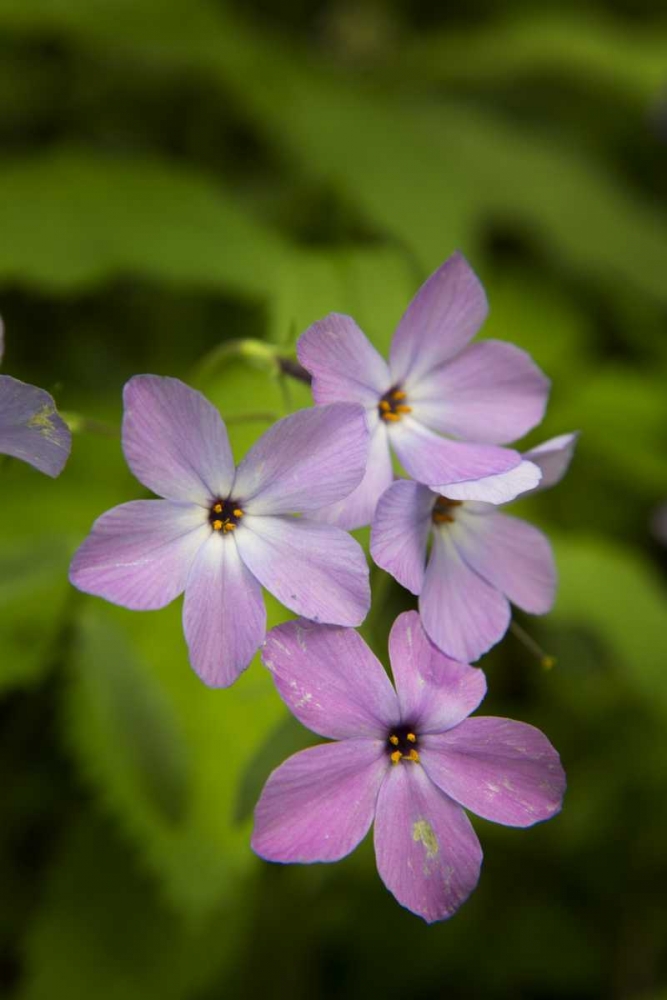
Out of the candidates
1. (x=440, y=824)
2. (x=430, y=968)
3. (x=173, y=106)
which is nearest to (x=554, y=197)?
(x=173, y=106)

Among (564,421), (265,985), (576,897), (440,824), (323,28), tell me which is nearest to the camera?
(440,824)

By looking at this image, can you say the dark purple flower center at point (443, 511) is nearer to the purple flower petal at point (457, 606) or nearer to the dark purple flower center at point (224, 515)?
the purple flower petal at point (457, 606)

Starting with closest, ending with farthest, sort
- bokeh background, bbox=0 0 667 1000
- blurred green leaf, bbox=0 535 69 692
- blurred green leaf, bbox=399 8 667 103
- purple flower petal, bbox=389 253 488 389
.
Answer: purple flower petal, bbox=389 253 488 389 < blurred green leaf, bbox=0 535 69 692 < bokeh background, bbox=0 0 667 1000 < blurred green leaf, bbox=399 8 667 103

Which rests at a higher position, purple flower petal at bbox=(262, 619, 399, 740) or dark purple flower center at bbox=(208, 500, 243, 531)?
dark purple flower center at bbox=(208, 500, 243, 531)

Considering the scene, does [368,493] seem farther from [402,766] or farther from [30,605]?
[30,605]

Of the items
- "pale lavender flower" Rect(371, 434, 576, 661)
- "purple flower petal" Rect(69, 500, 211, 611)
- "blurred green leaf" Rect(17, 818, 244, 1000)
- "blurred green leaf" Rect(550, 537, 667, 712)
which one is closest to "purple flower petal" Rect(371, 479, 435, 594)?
"pale lavender flower" Rect(371, 434, 576, 661)

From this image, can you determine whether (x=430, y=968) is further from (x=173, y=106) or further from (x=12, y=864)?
(x=173, y=106)

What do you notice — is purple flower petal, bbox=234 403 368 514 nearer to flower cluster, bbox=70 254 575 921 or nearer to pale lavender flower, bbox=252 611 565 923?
flower cluster, bbox=70 254 575 921

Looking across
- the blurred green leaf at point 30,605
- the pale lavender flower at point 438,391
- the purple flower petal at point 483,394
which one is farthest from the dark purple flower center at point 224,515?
the blurred green leaf at point 30,605
